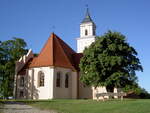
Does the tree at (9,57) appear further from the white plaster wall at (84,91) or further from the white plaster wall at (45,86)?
the white plaster wall at (84,91)

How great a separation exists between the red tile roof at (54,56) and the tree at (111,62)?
6932mm

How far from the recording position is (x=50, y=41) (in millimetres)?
42719

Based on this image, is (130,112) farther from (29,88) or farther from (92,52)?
(29,88)

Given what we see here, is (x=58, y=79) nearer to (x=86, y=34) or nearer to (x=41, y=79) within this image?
(x=41, y=79)

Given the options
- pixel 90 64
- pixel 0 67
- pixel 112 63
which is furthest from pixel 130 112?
pixel 0 67

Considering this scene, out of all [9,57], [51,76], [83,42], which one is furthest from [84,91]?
[9,57]

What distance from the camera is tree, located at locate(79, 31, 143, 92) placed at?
31906mm

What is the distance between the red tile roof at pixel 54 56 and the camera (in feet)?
131

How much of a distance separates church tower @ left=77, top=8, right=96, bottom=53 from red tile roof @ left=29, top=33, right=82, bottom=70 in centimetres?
1009

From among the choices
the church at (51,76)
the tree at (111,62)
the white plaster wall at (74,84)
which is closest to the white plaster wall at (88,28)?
the church at (51,76)

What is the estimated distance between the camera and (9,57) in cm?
5188

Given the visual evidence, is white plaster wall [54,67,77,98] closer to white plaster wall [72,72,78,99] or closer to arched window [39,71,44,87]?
white plaster wall [72,72,78,99]

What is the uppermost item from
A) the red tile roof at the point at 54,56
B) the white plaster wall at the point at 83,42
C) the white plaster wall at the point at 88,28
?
the white plaster wall at the point at 88,28

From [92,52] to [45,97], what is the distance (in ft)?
37.0
